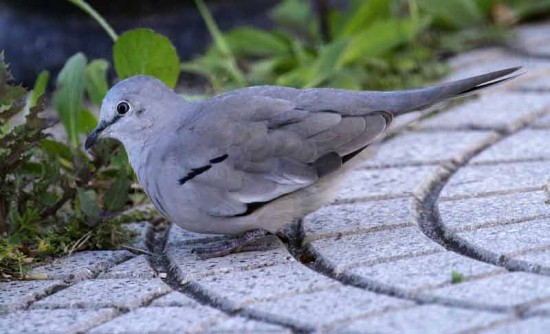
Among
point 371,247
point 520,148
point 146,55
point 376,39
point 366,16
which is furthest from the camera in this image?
point 366,16

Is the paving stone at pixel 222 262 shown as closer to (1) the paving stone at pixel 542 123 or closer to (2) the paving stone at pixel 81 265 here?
(2) the paving stone at pixel 81 265

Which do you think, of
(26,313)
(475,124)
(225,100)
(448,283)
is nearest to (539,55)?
(475,124)

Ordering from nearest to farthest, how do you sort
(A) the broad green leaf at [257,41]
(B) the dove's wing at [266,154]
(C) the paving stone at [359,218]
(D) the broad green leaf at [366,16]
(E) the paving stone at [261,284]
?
(E) the paving stone at [261,284] → (B) the dove's wing at [266,154] → (C) the paving stone at [359,218] → (D) the broad green leaf at [366,16] → (A) the broad green leaf at [257,41]

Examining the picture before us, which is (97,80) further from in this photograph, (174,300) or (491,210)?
(491,210)

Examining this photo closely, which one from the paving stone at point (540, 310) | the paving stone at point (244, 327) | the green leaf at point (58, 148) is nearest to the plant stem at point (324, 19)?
the green leaf at point (58, 148)

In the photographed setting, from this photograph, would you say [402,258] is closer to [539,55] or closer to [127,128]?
[127,128]

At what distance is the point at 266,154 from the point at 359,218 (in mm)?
453

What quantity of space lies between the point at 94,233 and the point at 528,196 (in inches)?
59.1

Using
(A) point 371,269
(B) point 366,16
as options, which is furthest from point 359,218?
(B) point 366,16

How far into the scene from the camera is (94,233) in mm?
3629

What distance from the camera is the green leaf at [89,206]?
141 inches

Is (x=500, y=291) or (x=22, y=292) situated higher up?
(x=22, y=292)

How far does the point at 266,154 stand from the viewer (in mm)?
3346

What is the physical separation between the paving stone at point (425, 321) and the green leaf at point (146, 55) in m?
1.71
